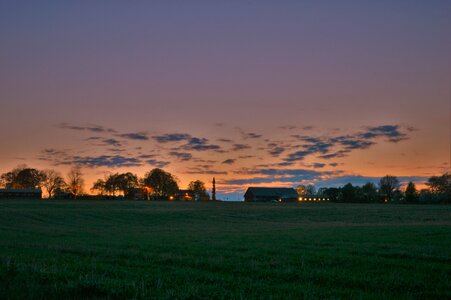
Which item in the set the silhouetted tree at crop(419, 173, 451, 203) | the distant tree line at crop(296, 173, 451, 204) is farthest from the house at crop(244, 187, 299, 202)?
the silhouetted tree at crop(419, 173, 451, 203)

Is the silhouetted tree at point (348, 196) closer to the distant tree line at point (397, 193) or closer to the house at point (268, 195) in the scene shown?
the distant tree line at point (397, 193)

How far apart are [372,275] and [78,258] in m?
10.8

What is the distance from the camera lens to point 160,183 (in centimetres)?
16950

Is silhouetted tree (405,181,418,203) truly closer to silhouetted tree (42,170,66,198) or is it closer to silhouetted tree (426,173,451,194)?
silhouetted tree (426,173,451,194)

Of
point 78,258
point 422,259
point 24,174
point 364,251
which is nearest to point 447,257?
point 422,259

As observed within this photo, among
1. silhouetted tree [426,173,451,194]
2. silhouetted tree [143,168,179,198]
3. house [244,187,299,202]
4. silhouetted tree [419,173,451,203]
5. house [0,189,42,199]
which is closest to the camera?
silhouetted tree [419,173,451,203]

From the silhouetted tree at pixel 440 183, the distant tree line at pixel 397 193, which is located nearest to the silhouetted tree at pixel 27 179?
the distant tree line at pixel 397 193

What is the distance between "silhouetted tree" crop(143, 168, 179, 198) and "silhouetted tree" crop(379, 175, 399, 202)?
93.1 metres

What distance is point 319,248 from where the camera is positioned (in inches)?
741

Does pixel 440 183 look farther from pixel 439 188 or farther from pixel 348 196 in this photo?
pixel 348 196

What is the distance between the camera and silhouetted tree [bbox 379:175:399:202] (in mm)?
176363

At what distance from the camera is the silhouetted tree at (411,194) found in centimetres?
13600

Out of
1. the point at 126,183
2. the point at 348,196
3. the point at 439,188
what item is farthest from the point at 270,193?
the point at 439,188

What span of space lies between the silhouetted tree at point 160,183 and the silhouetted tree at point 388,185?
9307cm
